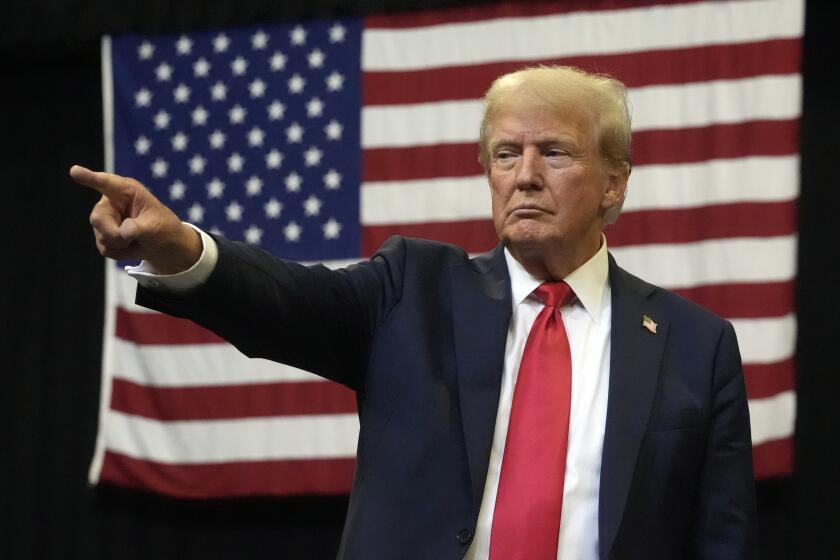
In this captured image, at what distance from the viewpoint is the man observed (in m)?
1.84

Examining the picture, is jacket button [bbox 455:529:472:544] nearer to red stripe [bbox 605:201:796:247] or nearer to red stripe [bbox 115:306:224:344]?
red stripe [bbox 605:201:796:247]

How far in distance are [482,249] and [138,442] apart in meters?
1.31

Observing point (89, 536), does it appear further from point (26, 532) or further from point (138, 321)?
point (138, 321)

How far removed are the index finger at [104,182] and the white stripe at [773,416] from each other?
8.35 ft

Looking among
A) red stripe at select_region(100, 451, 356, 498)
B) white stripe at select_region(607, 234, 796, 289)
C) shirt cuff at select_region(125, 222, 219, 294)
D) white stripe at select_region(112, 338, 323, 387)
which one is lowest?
red stripe at select_region(100, 451, 356, 498)

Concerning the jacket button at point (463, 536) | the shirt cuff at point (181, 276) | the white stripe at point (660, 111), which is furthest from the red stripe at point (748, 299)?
the shirt cuff at point (181, 276)

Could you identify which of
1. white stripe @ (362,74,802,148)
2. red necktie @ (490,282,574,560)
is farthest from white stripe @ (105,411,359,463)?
red necktie @ (490,282,574,560)

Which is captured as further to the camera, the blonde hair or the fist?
the blonde hair

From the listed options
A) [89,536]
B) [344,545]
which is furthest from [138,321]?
[344,545]

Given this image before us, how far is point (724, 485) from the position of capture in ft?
6.80

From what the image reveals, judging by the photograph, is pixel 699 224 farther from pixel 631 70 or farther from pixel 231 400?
pixel 231 400

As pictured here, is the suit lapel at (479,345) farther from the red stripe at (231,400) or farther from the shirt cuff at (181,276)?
the red stripe at (231,400)

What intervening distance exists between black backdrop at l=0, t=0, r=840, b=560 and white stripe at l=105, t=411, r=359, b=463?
22 centimetres

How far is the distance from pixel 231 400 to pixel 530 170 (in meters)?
2.26
